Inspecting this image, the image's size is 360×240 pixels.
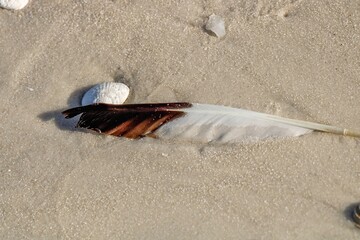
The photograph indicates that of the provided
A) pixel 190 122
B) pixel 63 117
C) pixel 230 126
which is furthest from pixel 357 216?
pixel 63 117

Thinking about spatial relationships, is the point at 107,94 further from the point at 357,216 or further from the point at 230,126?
the point at 357,216

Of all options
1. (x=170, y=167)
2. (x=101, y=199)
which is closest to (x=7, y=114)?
(x=101, y=199)

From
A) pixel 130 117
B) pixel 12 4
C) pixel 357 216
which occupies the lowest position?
pixel 357 216

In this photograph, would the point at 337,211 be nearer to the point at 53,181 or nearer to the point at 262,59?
the point at 262,59

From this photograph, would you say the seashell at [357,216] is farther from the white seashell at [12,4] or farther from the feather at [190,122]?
the white seashell at [12,4]

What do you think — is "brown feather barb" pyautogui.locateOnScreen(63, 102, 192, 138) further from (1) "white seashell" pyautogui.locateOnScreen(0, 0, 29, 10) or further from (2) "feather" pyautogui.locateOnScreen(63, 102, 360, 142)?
(1) "white seashell" pyautogui.locateOnScreen(0, 0, 29, 10)
